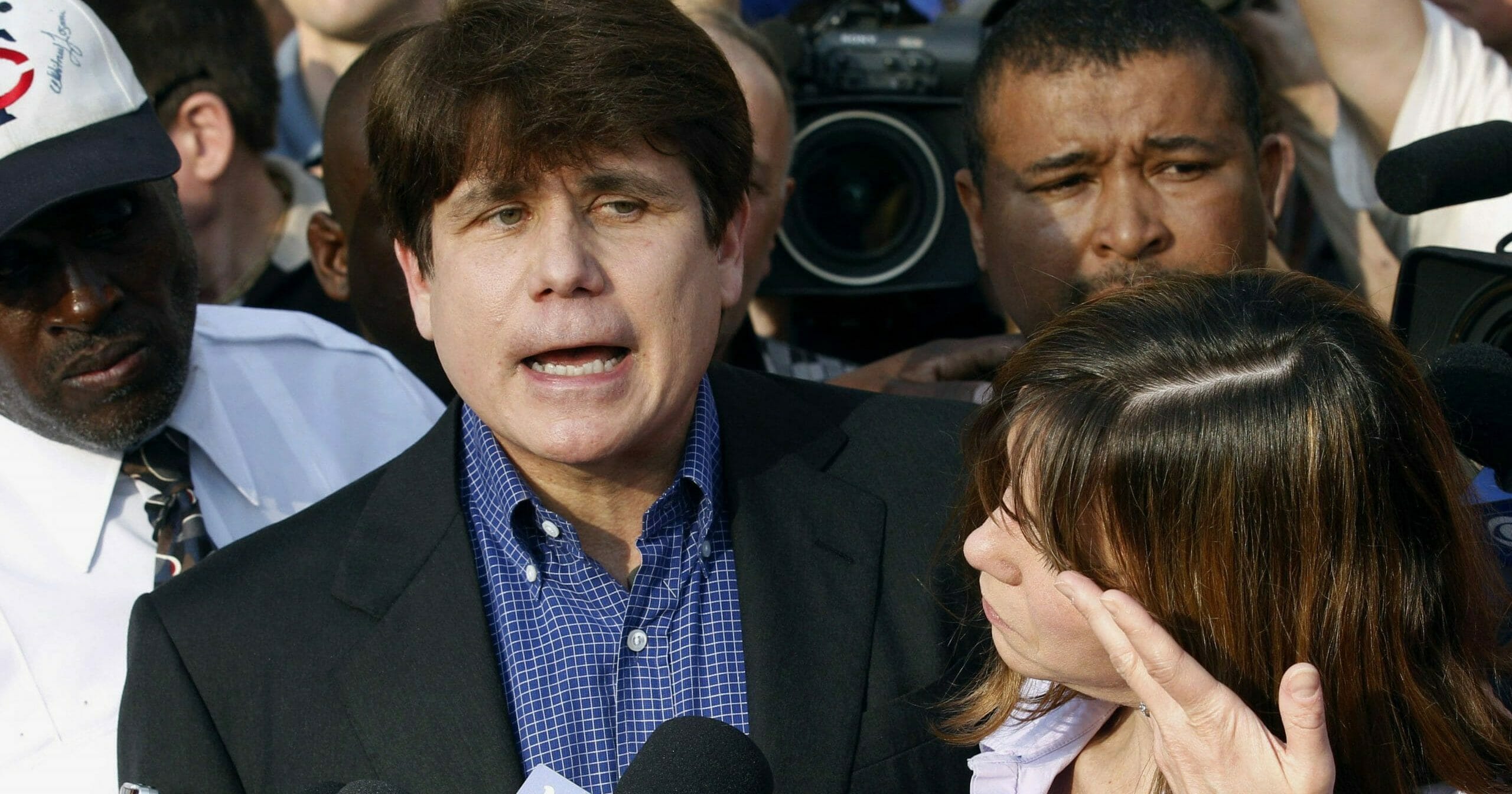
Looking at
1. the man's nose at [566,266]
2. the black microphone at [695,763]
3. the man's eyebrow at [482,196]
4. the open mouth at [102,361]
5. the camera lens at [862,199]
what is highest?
the man's eyebrow at [482,196]

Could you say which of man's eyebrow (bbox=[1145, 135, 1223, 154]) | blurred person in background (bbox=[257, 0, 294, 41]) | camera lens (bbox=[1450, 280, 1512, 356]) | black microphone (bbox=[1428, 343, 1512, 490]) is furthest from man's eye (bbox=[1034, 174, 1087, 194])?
blurred person in background (bbox=[257, 0, 294, 41])

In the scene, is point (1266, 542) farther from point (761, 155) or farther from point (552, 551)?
point (761, 155)

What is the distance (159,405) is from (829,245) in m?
1.75

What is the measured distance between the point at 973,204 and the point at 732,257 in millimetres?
927

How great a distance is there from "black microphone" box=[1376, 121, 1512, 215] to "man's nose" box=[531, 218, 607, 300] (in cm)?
109

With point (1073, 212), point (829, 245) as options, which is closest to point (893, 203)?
point (829, 245)

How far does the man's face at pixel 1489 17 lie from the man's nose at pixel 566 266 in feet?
7.77

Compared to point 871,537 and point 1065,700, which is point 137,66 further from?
point 1065,700

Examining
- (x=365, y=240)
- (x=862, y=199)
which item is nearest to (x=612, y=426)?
(x=365, y=240)

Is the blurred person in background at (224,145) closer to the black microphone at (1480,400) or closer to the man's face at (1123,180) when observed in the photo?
the man's face at (1123,180)

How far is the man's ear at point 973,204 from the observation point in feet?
9.21

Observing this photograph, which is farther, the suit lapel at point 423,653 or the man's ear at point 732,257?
the man's ear at point 732,257

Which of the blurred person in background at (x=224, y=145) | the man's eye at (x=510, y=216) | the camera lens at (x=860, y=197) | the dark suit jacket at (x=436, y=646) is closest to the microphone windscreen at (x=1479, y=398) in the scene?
the dark suit jacket at (x=436, y=646)

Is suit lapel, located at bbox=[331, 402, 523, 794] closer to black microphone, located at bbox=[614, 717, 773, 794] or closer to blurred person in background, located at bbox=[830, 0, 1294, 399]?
black microphone, located at bbox=[614, 717, 773, 794]
